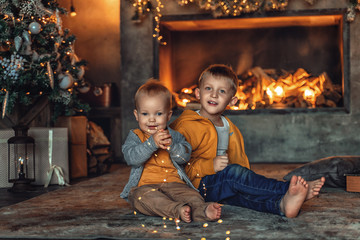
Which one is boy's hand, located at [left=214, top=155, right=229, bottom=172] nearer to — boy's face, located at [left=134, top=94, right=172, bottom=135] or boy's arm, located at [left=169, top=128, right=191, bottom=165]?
boy's arm, located at [left=169, top=128, right=191, bottom=165]

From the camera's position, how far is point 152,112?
2283 mm

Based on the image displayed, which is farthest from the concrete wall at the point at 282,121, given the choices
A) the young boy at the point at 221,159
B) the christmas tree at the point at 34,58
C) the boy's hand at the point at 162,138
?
the boy's hand at the point at 162,138

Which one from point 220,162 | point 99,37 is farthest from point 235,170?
point 99,37

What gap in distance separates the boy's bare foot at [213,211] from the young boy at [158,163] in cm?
1

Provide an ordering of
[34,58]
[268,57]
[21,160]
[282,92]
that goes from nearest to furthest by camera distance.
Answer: [21,160] < [34,58] < [282,92] < [268,57]

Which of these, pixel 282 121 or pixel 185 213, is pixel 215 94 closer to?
pixel 185 213

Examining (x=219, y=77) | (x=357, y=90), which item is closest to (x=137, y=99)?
(x=219, y=77)

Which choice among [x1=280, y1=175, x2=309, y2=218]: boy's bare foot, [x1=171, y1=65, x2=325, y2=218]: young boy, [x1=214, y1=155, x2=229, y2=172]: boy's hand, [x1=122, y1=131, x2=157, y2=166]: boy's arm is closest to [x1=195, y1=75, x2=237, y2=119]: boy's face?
[x1=171, y1=65, x2=325, y2=218]: young boy

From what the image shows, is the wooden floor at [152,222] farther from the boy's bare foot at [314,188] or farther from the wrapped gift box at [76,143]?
the wrapped gift box at [76,143]

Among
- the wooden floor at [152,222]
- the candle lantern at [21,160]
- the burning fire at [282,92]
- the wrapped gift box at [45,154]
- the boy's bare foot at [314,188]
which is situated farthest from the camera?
the burning fire at [282,92]

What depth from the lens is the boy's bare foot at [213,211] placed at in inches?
80.7

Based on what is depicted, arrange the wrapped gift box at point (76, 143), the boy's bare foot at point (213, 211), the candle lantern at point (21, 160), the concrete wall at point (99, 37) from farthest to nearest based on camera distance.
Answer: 1. the concrete wall at point (99, 37)
2. the wrapped gift box at point (76, 143)
3. the candle lantern at point (21, 160)
4. the boy's bare foot at point (213, 211)

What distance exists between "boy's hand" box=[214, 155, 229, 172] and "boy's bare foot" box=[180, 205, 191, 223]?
37 cm

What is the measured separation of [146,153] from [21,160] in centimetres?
168
